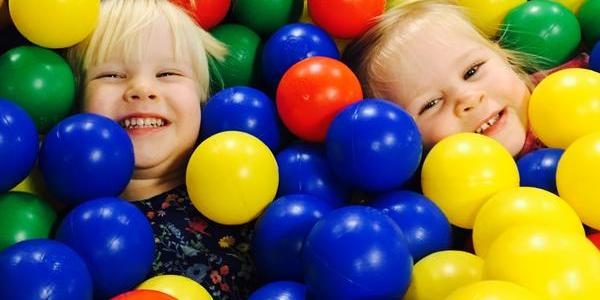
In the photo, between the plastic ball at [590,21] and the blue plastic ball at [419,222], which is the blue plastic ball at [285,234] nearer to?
the blue plastic ball at [419,222]

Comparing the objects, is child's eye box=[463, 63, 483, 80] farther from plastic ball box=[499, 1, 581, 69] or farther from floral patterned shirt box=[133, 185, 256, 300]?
floral patterned shirt box=[133, 185, 256, 300]

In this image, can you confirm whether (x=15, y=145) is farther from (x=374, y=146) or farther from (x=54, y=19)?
(x=374, y=146)

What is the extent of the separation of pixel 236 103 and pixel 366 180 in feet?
1.08

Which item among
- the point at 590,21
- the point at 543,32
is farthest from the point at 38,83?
the point at 590,21

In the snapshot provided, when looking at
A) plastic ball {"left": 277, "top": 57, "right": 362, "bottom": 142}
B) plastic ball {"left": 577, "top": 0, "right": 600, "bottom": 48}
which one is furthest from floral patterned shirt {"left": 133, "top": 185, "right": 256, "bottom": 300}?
plastic ball {"left": 577, "top": 0, "right": 600, "bottom": 48}

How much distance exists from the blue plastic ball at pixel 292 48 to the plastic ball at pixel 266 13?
81 mm

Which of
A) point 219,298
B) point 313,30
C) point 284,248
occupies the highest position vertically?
point 313,30

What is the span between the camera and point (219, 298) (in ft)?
3.98

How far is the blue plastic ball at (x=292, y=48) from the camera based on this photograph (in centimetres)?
149

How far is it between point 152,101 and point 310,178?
0.35 m

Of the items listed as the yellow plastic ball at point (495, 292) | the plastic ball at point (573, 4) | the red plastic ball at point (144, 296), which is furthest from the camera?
the plastic ball at point (573, 4)

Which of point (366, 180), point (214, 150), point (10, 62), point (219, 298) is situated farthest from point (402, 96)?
point (10, 62)

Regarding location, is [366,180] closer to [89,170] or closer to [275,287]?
[275,287]

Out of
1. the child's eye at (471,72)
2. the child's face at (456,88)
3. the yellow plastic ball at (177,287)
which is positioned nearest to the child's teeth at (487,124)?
the child's face at (456,88)
